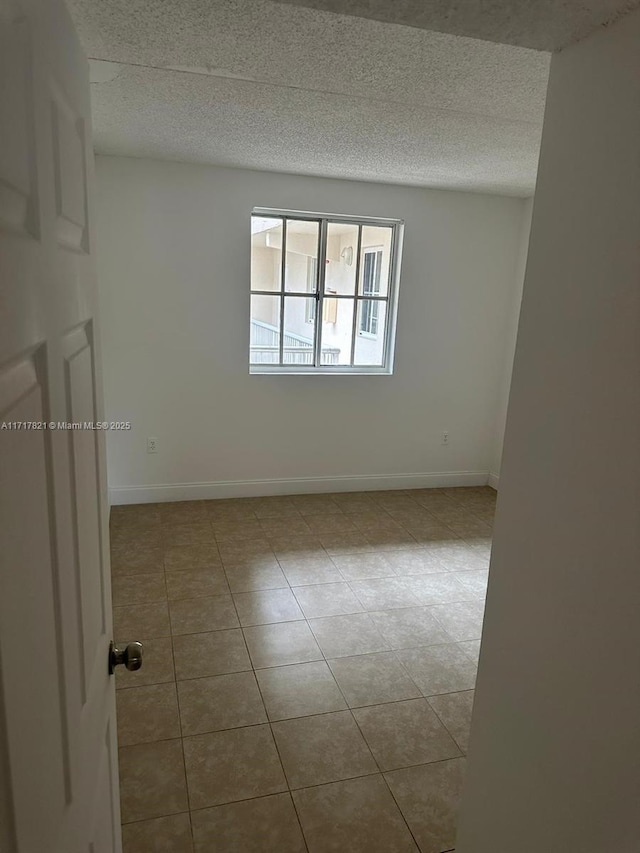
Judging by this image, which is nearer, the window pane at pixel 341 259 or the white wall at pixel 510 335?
the window pane at pixel 341 259

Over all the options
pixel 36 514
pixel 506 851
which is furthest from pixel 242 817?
pixel 36 514

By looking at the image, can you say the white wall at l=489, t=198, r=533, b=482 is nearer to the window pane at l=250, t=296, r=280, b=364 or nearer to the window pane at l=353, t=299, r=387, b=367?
the window pane at l=353, t=299, r=387, b=367

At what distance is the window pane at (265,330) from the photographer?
4266 mm

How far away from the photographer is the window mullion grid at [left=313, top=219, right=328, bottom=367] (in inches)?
167

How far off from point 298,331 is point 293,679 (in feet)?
8.91

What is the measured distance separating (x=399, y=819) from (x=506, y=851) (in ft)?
2.49

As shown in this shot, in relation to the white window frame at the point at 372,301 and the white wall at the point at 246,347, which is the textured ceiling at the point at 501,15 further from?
the white window frame at the point at 372,301

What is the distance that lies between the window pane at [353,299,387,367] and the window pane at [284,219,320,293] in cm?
46

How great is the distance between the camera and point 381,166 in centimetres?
360

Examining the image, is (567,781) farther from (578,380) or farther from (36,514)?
(36,514)

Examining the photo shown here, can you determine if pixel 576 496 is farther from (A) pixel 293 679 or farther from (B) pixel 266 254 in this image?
(B) pixel 266 254

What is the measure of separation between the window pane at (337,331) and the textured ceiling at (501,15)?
3.49m

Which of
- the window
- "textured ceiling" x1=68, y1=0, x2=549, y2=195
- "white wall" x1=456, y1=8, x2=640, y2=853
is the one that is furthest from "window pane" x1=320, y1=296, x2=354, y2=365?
"white wall" x1=456, y1=8, x2=640, y2=853

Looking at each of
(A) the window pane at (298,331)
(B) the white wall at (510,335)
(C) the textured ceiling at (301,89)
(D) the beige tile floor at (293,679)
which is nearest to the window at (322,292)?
(A) the window pane at (298,331)
